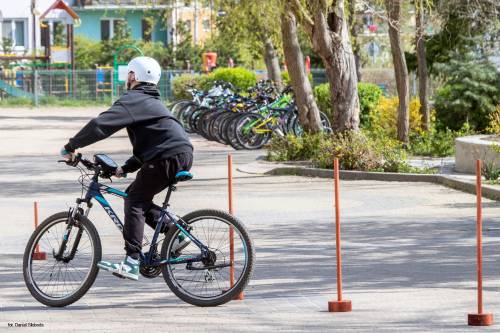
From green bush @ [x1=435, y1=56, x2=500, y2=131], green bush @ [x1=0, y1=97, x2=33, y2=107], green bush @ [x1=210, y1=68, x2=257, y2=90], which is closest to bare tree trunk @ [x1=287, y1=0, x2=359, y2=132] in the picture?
green bush @ [x1=435, y1=56, x2=500, y2=131]

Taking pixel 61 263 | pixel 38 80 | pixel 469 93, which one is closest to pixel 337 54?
pixel 469 93

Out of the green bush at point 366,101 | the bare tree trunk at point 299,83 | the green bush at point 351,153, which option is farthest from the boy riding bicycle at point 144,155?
the green bush at point 366,101

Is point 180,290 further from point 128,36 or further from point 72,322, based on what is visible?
point 128,36

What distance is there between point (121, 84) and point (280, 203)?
43957 millimetres

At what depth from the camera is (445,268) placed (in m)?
11.8

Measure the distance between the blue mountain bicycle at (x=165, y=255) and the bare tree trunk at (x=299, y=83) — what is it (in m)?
16.6

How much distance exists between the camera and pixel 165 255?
31.6 feet

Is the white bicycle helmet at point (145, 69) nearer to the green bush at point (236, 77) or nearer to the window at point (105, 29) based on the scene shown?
the green bush at point (236, 77)

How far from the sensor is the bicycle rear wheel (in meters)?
9.75

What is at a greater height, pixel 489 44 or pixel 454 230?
pixel 489 44

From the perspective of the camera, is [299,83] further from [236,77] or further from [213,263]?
[236,77]


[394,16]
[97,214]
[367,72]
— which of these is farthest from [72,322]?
[367,72]

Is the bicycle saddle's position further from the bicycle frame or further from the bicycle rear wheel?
the bicycle rear wheel

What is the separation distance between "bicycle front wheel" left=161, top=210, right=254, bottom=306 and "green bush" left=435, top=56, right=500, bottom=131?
19.6 m
